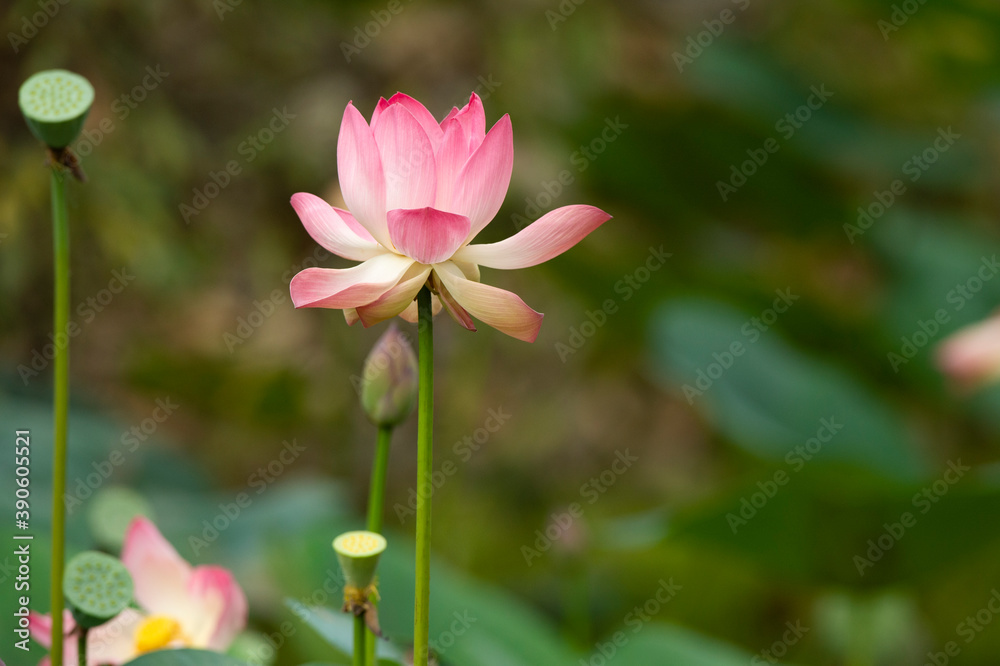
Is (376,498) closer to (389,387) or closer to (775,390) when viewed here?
(389,387)

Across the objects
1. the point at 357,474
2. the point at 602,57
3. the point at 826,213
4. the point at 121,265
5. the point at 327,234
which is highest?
the point at 602,57

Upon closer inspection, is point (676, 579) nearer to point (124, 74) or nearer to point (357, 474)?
point (357, 474)

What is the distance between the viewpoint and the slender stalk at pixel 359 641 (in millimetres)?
289

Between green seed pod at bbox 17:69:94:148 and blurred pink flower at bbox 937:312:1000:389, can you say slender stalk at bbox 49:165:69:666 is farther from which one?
blurred pink flower at bbox 937:312:1000:389

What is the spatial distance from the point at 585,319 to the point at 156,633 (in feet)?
4.88

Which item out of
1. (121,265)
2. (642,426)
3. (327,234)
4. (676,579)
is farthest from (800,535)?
(642,426)

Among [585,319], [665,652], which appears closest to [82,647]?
[665,652]

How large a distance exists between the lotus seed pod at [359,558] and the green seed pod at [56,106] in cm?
14

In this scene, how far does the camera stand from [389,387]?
38 cm

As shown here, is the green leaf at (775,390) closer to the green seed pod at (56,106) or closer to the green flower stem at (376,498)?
the green flower stem at (376,498)

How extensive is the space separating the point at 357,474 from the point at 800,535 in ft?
4.13

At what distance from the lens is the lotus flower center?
0.37 metres

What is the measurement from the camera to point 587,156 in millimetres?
1756

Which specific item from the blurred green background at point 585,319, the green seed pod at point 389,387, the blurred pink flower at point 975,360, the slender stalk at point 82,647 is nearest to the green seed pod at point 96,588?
the slender stalk at point 82,647
